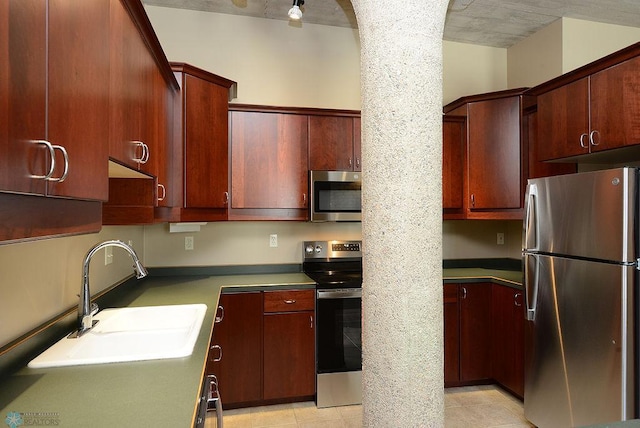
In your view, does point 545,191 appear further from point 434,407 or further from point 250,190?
point 250,190

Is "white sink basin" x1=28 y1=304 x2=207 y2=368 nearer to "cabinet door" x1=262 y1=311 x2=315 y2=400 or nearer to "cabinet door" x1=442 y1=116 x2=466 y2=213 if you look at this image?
"cabinet door" x1=262 y1=311 x2=315 y2=400

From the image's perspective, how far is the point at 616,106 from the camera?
2287 mm

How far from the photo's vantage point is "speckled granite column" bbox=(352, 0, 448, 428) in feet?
5.48

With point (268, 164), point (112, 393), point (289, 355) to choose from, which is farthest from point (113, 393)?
point (268, 164)

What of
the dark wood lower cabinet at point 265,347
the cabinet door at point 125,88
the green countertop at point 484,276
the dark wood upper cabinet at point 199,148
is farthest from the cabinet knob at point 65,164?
the green countertop at point 484,276

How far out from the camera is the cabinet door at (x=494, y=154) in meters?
3.11

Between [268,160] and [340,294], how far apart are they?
45.8 inches

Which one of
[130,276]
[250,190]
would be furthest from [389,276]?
[130,276]

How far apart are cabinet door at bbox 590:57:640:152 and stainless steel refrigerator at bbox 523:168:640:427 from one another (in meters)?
0.41

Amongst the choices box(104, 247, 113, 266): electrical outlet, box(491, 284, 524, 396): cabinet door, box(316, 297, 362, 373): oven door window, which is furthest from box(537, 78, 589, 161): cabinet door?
box(104, 247, 113, 266): electrical outlet

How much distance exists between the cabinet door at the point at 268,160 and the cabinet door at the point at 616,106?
1.95 m

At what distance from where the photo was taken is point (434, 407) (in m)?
1.70

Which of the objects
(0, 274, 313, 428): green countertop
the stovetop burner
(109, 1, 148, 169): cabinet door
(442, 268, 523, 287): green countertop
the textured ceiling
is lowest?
(0, 274, 313, 428): green countertop

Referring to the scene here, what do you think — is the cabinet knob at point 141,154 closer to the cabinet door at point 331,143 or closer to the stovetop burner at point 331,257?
the cabinet door at point 331,143
